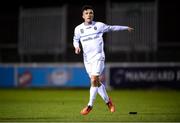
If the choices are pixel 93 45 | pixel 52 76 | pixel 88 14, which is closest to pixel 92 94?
pixel 93 45

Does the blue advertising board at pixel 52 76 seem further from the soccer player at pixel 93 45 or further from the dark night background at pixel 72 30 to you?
the soccer player at pixel 93 45

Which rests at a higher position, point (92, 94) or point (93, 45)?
point (93, 45)

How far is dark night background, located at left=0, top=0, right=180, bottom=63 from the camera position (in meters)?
26.8

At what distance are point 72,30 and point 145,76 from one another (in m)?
5.04

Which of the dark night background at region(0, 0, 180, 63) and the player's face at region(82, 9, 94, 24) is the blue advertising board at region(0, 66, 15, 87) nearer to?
the dark night background at region(0, 0, 180, 63)

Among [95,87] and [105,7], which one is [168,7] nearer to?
[105,7]

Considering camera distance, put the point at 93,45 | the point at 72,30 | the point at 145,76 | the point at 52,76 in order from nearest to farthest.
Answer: the point at 93,45 < the point at 145,76 < the point at 52,76 < the point at 72,30

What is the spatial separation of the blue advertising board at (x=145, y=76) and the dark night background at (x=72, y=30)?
43.7 inches

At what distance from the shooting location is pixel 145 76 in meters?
25.5

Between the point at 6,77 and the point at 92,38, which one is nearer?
the point at 92,38

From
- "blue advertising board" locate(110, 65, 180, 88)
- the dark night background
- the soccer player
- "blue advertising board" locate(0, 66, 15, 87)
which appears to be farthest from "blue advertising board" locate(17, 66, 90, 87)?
the soccer player

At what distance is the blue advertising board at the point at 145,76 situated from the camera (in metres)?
25.2

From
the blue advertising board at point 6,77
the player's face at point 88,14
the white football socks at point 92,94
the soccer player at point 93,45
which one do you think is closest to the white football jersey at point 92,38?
the soccer player at point 93,45

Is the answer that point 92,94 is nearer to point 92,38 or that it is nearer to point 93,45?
point 93,45
